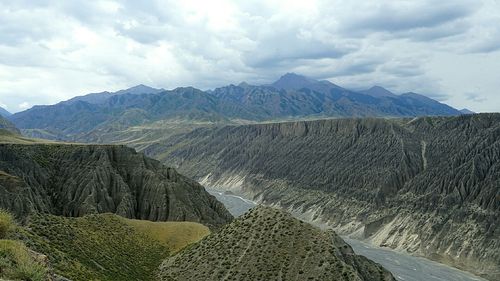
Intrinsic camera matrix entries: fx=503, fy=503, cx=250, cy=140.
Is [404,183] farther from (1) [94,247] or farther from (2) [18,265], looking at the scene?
(2) [18,265]

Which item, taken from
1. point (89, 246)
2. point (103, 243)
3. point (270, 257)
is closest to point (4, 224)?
point (89, 246)

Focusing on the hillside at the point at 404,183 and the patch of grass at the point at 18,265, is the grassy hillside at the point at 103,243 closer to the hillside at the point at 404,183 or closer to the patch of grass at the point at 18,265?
the patch of grass at the point at 18,265

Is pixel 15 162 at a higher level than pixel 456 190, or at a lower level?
higher

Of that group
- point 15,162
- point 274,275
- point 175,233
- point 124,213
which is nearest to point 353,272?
point 274,275

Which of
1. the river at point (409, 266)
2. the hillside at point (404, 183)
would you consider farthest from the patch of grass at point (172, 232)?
the hillside at point (404, 183)

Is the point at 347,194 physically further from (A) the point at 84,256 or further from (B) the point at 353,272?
(A) the point at 84,256

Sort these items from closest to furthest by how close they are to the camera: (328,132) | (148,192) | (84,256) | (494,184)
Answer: (84,256), (148,192), (494,184), (328,132)

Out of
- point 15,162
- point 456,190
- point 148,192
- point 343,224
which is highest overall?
point 15,162
